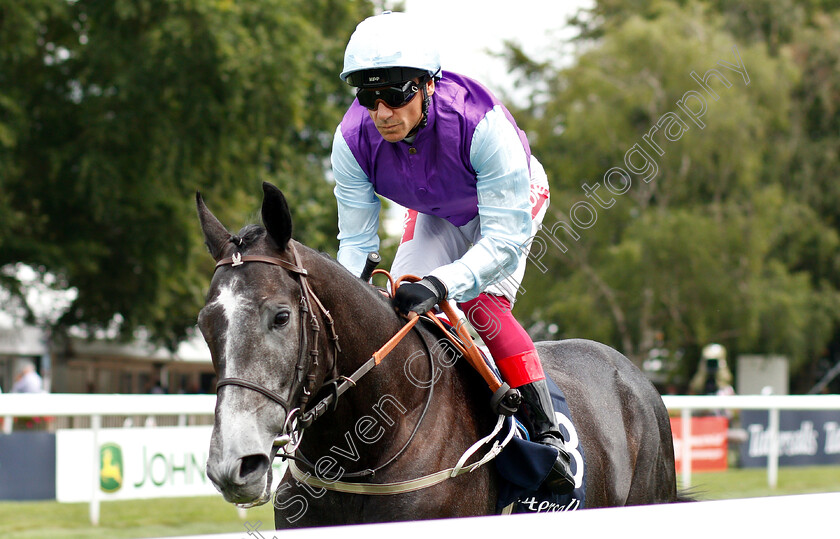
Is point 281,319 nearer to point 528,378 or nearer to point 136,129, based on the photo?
point 528,378

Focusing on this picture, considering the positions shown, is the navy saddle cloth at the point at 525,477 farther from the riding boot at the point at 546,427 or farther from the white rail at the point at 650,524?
the white rail at the point at 650,524

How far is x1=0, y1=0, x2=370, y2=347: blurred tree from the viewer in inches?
582

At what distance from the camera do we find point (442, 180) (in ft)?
10.1

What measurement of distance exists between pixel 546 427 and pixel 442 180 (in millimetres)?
894

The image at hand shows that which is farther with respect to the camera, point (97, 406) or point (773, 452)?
point (773, 452)

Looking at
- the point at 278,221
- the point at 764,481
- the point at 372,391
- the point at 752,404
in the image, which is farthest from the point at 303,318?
the point at 764,481

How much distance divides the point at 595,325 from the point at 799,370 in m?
8.56

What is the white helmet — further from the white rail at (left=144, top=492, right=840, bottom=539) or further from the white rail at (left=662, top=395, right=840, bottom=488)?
the white rail at (left=662, top=395, right=840, bottom=488)

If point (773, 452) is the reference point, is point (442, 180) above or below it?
above

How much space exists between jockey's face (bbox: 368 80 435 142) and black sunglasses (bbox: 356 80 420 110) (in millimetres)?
18

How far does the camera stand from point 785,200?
77.3 ft

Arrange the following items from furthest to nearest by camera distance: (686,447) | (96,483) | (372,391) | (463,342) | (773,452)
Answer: (773,452)
(686,447)
(96,483)
(463,342)
(372,391)

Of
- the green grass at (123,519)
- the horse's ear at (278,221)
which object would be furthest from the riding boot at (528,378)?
the green grass at (123,519)

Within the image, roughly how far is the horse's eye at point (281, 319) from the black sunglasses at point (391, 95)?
0.78 m
